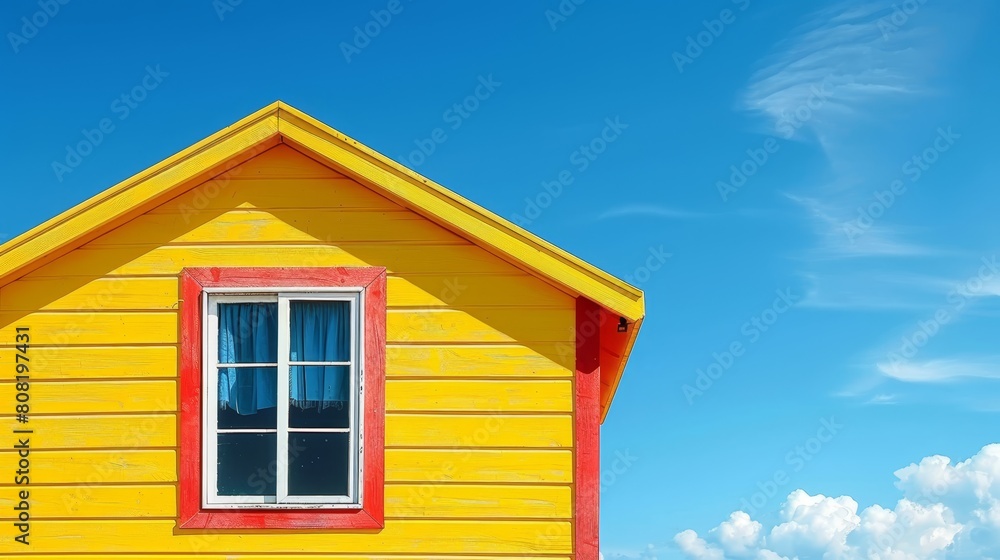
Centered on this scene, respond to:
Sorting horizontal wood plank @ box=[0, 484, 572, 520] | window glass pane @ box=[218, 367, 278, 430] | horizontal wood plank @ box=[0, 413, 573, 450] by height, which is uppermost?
window glass pane @ box=[218, 367, 278, 430]

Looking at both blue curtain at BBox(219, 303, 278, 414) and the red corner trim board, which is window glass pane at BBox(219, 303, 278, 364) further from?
the red corner trim board

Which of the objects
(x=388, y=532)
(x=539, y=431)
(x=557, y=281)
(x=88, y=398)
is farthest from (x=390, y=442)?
(x=88, y=398)

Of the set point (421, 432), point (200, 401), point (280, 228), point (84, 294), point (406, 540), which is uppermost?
point (280, 228)

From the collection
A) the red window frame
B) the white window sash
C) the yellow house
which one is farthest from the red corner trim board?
the white window sash

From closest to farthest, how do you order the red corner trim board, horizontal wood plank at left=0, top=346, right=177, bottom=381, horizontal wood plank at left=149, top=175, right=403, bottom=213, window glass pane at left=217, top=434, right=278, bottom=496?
the red corner trim board, window glass pane at left=217, top=434, right=278, bottom=496, horizontal wood plank at left=0, top=346, right=177, bottom=381, horizontal wood plank at left=149, top=175, right=403, bottom=213

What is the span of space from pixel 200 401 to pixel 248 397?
12.9 inches

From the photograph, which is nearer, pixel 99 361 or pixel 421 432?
pixel 421 432

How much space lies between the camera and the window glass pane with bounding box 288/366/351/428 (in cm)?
660

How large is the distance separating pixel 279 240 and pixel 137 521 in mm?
2197

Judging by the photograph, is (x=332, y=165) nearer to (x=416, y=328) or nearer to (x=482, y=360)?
(x=416, y=328)

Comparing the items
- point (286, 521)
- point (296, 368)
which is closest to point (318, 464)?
point (286, 521)

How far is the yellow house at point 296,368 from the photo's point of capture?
21.3 ft

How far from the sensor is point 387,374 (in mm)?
6598

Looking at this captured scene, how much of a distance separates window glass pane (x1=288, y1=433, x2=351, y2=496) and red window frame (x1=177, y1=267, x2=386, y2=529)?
0.15 meters
